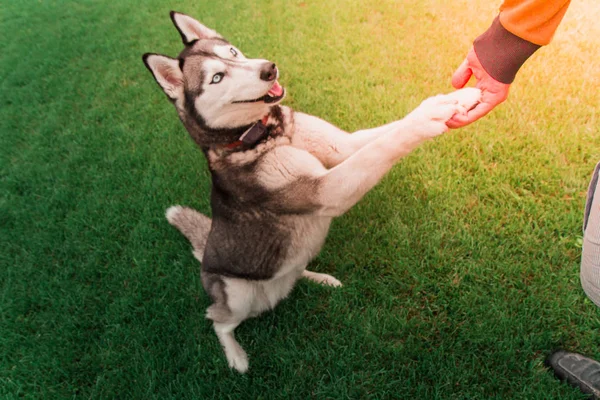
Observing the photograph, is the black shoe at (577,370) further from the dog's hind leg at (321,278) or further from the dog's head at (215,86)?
the dog's head at (215,86)

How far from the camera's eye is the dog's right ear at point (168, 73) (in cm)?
232

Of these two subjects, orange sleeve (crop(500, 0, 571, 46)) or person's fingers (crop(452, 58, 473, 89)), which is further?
person's fingers (crop(452, 58, 473, 89))

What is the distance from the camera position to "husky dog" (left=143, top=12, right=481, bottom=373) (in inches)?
88.2

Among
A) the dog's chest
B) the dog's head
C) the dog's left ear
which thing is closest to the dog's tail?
the dog's chest

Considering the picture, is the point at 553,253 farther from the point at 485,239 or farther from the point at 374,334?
the point at 374,334

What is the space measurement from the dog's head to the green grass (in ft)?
4.93

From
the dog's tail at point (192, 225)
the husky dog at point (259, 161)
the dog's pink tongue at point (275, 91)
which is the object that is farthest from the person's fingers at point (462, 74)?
the dog's tail at point (192, 225)

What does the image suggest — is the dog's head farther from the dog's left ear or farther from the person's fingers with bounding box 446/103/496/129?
the person's fingers with bounding box 446/103/496/129

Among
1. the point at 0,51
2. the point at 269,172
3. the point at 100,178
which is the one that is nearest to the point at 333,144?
the point at 269,172

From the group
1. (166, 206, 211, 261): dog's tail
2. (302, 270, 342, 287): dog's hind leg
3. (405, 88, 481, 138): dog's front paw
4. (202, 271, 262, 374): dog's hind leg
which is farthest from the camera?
(166, 206, 211, 261): dog's tail

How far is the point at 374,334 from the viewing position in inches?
109

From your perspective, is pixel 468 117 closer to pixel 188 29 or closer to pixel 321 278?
pixel 321 278

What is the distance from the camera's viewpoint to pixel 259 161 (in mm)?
2441

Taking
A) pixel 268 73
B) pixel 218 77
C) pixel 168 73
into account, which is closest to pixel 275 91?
pixel 268 73
